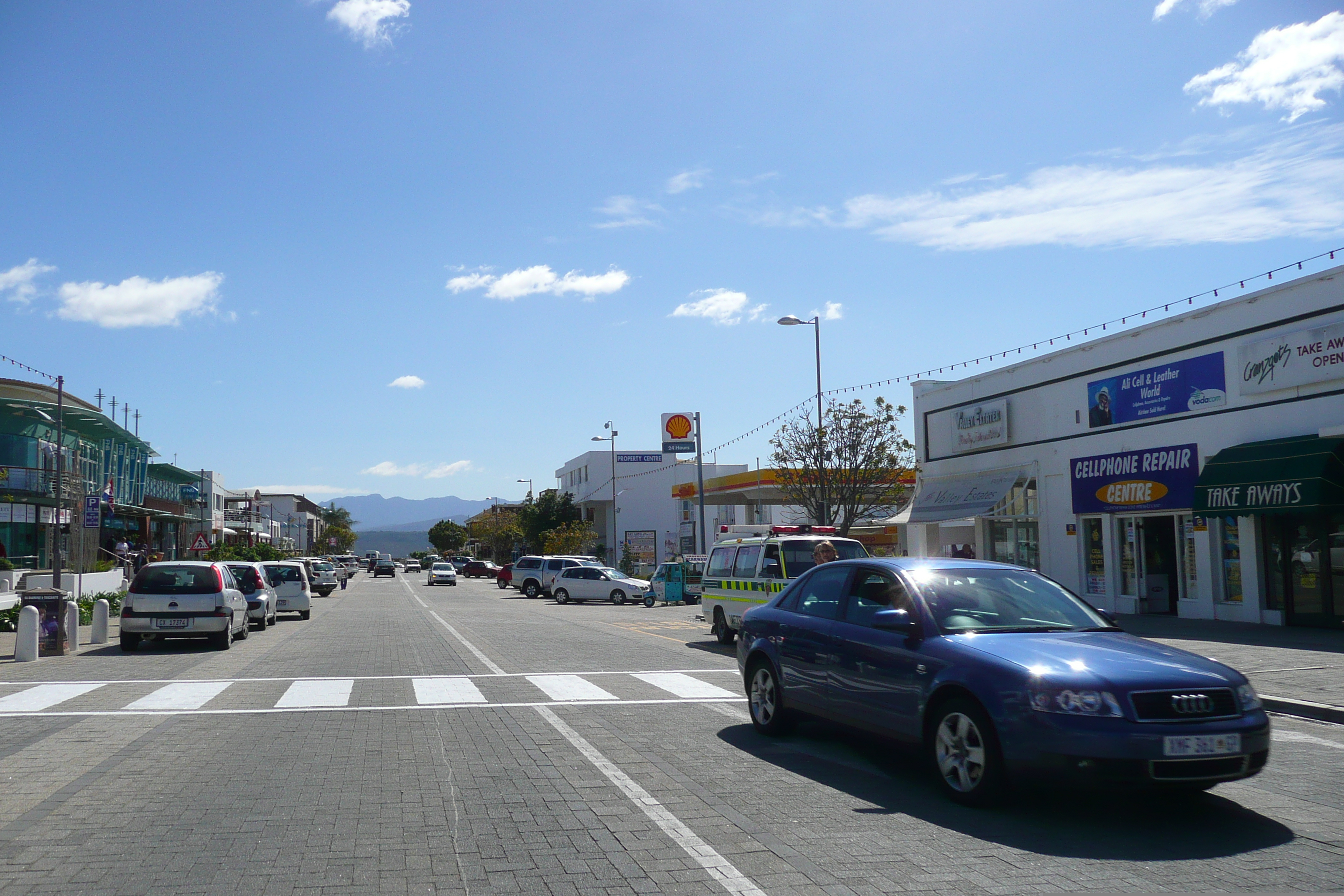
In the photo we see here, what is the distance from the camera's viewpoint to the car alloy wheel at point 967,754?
639 cm

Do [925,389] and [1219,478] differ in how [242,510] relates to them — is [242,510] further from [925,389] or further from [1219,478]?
[1219,478]

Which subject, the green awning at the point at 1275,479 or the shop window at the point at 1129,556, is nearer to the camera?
the green awning at the point at 1275,479

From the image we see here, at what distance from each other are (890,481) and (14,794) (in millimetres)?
28645

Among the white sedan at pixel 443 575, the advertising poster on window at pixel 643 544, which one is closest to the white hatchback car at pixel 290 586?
the advertising poster on window at pixel 643 544

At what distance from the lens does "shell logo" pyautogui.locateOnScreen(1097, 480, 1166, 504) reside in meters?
22.8

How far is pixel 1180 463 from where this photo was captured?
72.8ft

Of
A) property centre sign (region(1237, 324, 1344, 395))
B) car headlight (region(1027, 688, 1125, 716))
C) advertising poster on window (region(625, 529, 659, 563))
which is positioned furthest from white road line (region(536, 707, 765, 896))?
advertising poster on window (region(625, 529, 659, 563))

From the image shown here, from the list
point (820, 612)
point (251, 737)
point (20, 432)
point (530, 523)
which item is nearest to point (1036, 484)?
point (820, 612)

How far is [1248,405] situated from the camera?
2067 cm

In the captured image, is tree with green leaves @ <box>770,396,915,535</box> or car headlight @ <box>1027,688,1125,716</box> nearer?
car headlight @ <box>1027,688,1125,716</box>

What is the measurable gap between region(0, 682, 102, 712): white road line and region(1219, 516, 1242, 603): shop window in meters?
19.4

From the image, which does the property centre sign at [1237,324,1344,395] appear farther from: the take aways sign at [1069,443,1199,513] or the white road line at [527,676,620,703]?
the white road line at [527,676,620,703]

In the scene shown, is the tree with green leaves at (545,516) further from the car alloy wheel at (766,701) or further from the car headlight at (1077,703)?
the car headlight at (1077,703)

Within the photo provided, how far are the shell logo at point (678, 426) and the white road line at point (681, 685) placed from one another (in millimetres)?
44153
